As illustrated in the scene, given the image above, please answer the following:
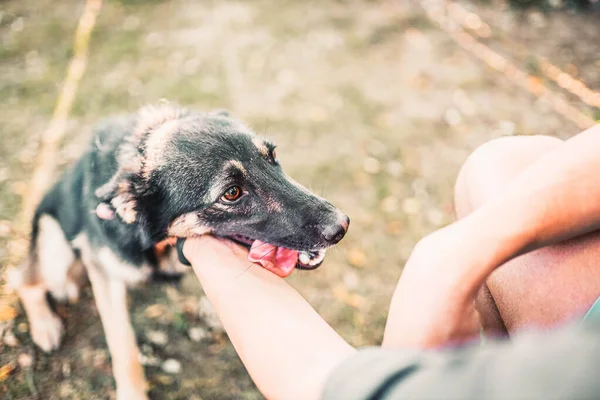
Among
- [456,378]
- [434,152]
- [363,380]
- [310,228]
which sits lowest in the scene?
[434,152]

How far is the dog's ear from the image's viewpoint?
85.2 inches

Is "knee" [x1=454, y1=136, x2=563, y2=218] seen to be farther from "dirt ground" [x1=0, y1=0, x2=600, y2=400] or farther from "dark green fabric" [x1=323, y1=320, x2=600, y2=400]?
"dirt ground" [x1=0, y1=0, x2=600, y2=400]

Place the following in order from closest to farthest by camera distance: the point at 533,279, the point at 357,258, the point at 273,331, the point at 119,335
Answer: the point at 273,331 → the point at 533,279 → the point at 119,335 → the point at 357,258

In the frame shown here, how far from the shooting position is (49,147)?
4148mm

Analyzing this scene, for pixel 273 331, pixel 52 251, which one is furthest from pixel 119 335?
pixel 273 331

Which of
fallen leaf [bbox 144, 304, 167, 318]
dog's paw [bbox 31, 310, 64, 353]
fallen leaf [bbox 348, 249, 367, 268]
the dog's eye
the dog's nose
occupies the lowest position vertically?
fallen leaf [bbox 348, 249, 367, 268]

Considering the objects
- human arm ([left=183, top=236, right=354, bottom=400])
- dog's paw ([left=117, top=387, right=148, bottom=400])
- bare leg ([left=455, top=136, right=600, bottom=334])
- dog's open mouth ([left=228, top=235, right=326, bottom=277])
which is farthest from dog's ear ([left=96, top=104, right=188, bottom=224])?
bare leg ([left=455, top=136, right=600, bottom=334])

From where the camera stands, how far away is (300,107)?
4844mm

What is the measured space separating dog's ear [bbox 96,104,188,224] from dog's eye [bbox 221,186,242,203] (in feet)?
1.28

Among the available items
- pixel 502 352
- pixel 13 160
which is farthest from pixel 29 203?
pixel 502 352

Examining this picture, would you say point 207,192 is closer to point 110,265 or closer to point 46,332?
point 110,265

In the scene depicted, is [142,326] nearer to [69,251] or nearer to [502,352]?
[69,251]

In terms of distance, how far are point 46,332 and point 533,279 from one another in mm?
2826

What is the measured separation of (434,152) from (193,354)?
3.07m
